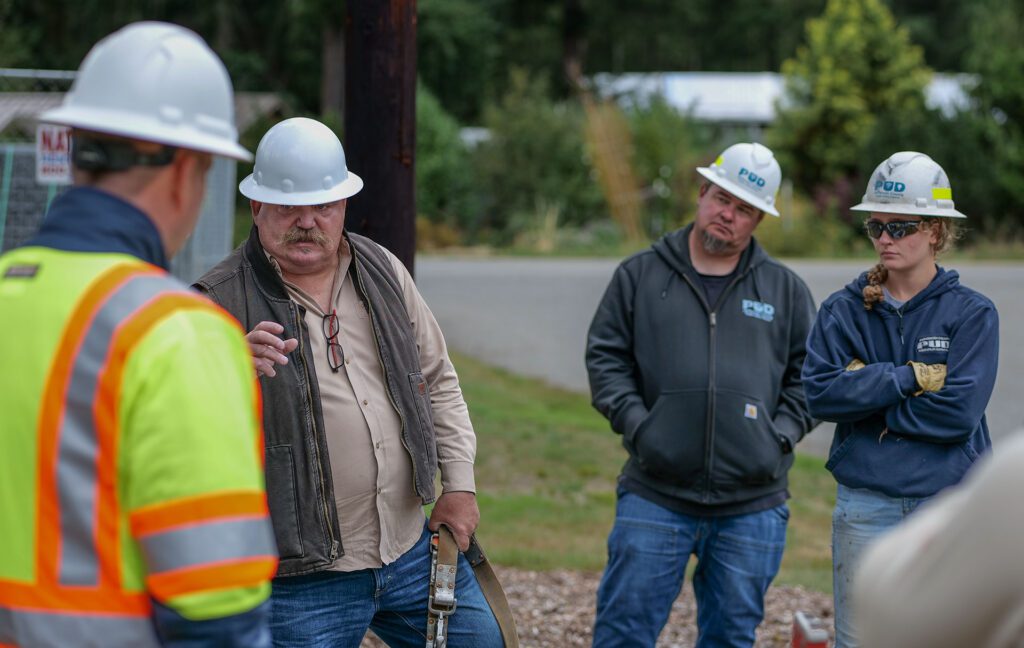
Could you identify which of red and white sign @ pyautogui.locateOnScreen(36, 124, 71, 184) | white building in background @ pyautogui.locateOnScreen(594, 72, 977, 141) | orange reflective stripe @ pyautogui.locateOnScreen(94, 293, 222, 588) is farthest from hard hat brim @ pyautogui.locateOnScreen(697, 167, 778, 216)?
white building in background @ pyautogui.locateOnScreen(594, 72, 977, 141)

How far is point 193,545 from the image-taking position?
1884 mm

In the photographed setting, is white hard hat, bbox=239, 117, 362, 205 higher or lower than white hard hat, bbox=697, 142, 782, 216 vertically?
higher

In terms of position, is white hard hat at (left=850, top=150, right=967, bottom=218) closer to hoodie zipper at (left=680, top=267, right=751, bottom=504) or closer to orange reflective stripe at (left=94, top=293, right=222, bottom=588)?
hoodie zipper at (left=680, top=267, right=751, bottom=504)

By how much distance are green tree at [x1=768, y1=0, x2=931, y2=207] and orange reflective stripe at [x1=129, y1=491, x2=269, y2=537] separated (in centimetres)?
3069

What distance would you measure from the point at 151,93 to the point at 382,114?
8.57 ft

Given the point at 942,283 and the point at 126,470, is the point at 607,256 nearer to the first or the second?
the point at 942,283

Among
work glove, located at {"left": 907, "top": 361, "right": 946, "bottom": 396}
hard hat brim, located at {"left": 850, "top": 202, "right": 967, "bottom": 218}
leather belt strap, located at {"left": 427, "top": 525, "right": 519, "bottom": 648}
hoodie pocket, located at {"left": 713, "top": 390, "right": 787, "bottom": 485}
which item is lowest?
leather belt strap, located at {"left": 427, "top": 525, "right": 519, "bottom": 648}

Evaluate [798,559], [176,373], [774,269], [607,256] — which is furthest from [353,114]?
[607,256]

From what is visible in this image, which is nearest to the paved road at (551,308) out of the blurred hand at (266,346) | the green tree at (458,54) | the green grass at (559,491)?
the green grass at (559,491)

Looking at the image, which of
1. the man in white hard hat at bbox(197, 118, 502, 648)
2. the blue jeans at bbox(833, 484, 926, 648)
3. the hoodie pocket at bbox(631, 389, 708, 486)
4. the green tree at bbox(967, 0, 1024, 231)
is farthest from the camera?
the green tree at bbox(967, 0, 1024, 231)

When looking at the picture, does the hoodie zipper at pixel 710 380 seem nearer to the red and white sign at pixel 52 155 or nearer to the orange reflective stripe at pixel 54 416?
the orange reflective stripe at pixel 54 416

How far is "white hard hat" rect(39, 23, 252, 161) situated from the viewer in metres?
2.03

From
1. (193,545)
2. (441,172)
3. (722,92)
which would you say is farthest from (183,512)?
(722,92)

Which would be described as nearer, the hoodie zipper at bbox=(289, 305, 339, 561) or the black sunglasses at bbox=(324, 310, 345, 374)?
the hoodie zipper at bbox=(289, 305, 339, 561)
